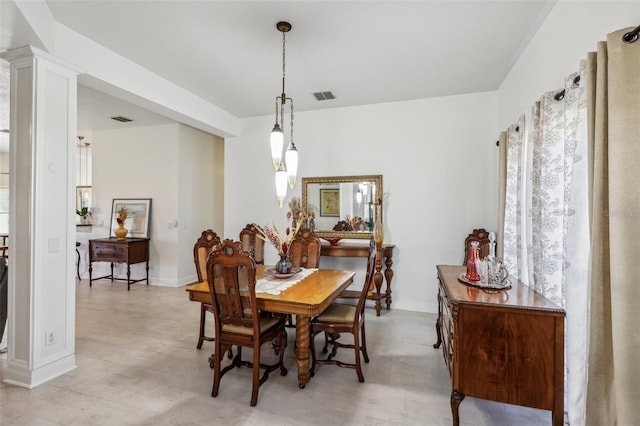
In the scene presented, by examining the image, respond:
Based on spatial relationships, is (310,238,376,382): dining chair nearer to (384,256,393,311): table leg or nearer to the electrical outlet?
(384,256,393,311): table leg

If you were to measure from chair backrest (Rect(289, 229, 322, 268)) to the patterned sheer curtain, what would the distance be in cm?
203

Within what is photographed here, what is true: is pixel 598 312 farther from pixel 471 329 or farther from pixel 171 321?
pixel 171 321

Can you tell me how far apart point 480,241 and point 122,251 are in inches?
217

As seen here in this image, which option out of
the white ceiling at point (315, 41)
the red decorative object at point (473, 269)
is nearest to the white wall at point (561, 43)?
the white ceiling at point (315, 41)

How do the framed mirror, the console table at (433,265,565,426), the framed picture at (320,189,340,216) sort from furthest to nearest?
the framed picture at (320,189,340,216)
the framed mirror
the console table at (433,265,565,426)

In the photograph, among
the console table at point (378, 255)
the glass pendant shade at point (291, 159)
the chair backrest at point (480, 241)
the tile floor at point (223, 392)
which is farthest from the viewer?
the console table at point (378, 255)

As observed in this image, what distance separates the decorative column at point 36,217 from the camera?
7.86ft

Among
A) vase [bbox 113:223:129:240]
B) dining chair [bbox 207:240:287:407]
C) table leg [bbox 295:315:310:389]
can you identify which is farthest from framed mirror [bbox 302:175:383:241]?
vase [bbox 113:223:129:240]

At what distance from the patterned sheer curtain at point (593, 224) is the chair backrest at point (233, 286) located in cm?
187

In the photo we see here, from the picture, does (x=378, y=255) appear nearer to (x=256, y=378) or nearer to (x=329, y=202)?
(x=329, y=202)

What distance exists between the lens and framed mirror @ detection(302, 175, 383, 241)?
4551 millimetres

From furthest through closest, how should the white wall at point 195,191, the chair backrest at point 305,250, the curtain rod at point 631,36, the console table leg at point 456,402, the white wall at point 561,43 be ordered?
the white wall at point 195,191 < the chair backrest at point 305,250 < the console table leg at point 456,402 < the white wall at point 561,43 < the curtain rod at point 631,36

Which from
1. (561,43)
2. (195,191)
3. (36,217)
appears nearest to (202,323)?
(36,217)

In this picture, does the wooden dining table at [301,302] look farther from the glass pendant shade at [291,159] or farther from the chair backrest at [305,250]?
the glass pendant shade at [291,159]
